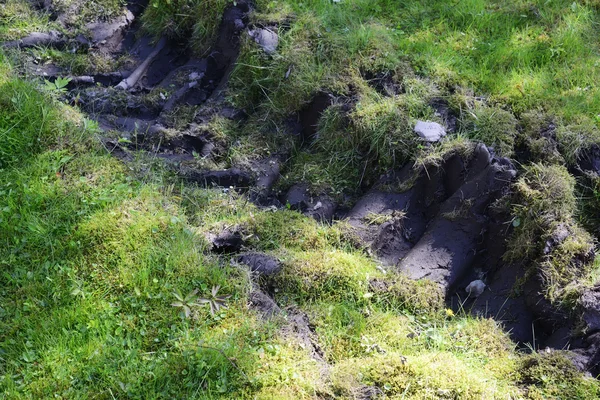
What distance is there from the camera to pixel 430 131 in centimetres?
423

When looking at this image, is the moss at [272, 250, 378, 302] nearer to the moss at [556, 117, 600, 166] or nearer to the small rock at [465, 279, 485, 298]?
the small rock at [465, 279, 485, 298]

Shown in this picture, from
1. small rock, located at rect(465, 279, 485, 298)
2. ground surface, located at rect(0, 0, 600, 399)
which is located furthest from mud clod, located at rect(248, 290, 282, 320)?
small rock, located at rect(465, 279, 485, 298)

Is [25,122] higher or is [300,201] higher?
[300,201]

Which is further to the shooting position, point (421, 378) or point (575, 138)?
point (575, 138)

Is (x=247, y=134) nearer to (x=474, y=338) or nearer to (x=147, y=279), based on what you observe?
(x=147, y=279)

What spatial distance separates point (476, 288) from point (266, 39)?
8.46 feet

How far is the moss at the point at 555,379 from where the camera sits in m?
2.98

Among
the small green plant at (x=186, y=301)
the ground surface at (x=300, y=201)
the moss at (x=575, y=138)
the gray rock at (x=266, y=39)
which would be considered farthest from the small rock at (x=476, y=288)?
the gray rock at (x=266, y=39)

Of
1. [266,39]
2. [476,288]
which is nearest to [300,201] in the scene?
[476,288]

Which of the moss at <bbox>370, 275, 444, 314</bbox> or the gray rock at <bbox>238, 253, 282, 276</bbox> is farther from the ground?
the moss at <bbox>370, 275, 444, 314</bbox>

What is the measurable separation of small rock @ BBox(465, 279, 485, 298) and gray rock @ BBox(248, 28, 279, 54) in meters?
2.40

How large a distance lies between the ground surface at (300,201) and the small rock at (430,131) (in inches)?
2.2

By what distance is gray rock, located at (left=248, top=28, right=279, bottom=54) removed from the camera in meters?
4.92

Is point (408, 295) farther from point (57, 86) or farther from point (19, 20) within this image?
point (19, 20)
